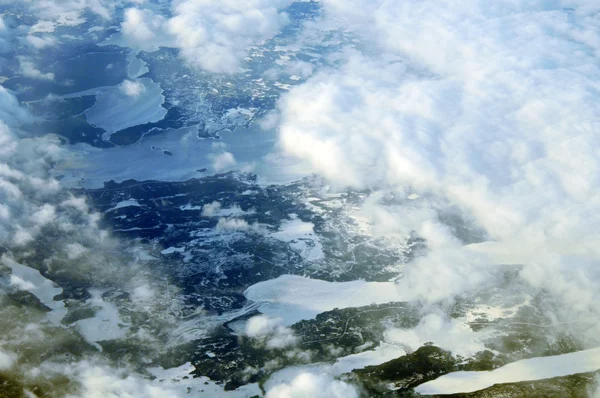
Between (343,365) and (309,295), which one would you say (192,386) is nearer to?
(343,365)

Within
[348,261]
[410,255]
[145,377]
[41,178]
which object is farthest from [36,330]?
[410,255]

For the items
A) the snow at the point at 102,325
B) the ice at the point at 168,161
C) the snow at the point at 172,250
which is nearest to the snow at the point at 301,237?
the ice at the point at 168,161

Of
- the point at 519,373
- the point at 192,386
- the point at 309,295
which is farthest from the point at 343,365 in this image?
the point at 519,373

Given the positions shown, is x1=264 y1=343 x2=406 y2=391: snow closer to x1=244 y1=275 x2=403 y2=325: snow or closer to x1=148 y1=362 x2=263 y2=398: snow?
x1=148 y1=362 x2=263 y2=398: snow

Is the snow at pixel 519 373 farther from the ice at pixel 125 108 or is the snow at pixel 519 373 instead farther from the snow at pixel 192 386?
the ice at pixel 125 108

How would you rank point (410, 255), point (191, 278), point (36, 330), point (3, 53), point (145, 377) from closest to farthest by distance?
point (145, 377), point (36, 330), point (191, 278), point (410, 255), point (3, 53)

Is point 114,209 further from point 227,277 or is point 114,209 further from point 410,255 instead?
point 410,255
